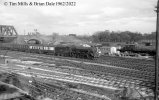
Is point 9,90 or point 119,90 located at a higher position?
point 9,90

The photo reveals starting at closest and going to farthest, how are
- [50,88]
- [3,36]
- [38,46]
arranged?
[50,88]
[38,46]
[3,36]

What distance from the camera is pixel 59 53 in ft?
112

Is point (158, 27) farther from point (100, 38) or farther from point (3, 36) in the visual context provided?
point (100, 38)

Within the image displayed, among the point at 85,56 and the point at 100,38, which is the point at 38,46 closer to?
the point at 85,56

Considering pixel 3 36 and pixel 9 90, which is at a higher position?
pixel 3 36

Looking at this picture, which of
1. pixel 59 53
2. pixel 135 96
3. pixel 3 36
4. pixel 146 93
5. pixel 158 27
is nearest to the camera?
pixel 158 27

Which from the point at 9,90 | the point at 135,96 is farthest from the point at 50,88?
the point at 135,96

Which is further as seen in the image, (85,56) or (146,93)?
(85,56)

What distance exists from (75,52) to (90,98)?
20743 mm

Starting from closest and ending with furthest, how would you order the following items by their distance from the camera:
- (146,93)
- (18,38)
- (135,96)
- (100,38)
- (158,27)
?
(158,27) → (135,96) → (146,93) → (18,38) → (100,38)

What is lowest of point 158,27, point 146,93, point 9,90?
point 146,93

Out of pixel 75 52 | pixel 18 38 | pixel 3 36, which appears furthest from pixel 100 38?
pixel 75 52

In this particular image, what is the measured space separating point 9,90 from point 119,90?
6150 millimetres

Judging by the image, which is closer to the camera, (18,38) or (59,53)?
(59,53)
